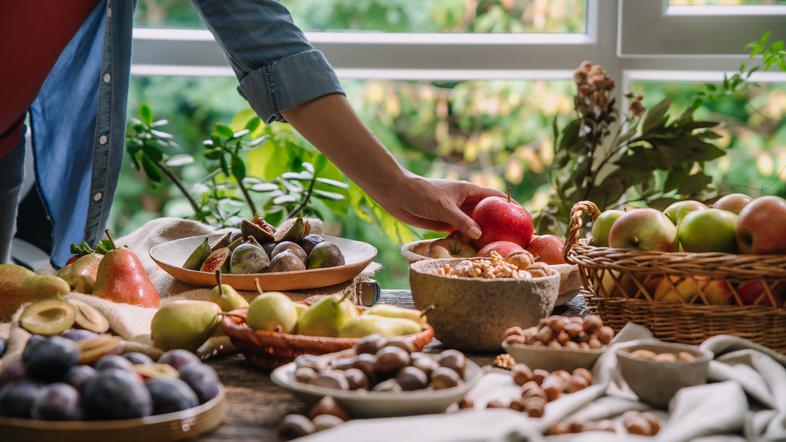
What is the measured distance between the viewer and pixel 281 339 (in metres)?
0.98

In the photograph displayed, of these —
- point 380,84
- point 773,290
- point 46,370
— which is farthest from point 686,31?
point 46,370

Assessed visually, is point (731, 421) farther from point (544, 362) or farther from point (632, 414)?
point (544, 362)

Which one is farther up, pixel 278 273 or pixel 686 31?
pixel 686 31

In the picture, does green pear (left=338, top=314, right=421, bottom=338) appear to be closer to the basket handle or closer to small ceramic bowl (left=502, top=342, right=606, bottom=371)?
small ceramic bowl (left=502, top=342, right=606, bottom=371)

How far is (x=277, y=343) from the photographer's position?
98cm

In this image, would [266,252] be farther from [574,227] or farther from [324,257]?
[574,227]

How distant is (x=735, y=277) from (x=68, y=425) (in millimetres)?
767

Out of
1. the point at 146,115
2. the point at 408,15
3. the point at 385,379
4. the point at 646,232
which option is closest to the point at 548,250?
the point at 646,232

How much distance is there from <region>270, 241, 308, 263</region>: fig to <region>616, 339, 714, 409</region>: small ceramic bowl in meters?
0.57

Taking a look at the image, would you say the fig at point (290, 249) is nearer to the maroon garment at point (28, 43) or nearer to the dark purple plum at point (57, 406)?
the dark purple plum at point (57, 406)

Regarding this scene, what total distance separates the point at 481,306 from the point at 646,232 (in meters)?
0.24

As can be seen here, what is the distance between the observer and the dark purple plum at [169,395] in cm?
77

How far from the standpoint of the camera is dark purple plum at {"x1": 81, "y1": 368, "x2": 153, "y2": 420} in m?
0.74

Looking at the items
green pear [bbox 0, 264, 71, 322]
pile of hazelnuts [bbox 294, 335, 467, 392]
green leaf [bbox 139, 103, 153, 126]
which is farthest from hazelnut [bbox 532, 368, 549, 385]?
green leaf [bbox 139, 103, 153, 126]
